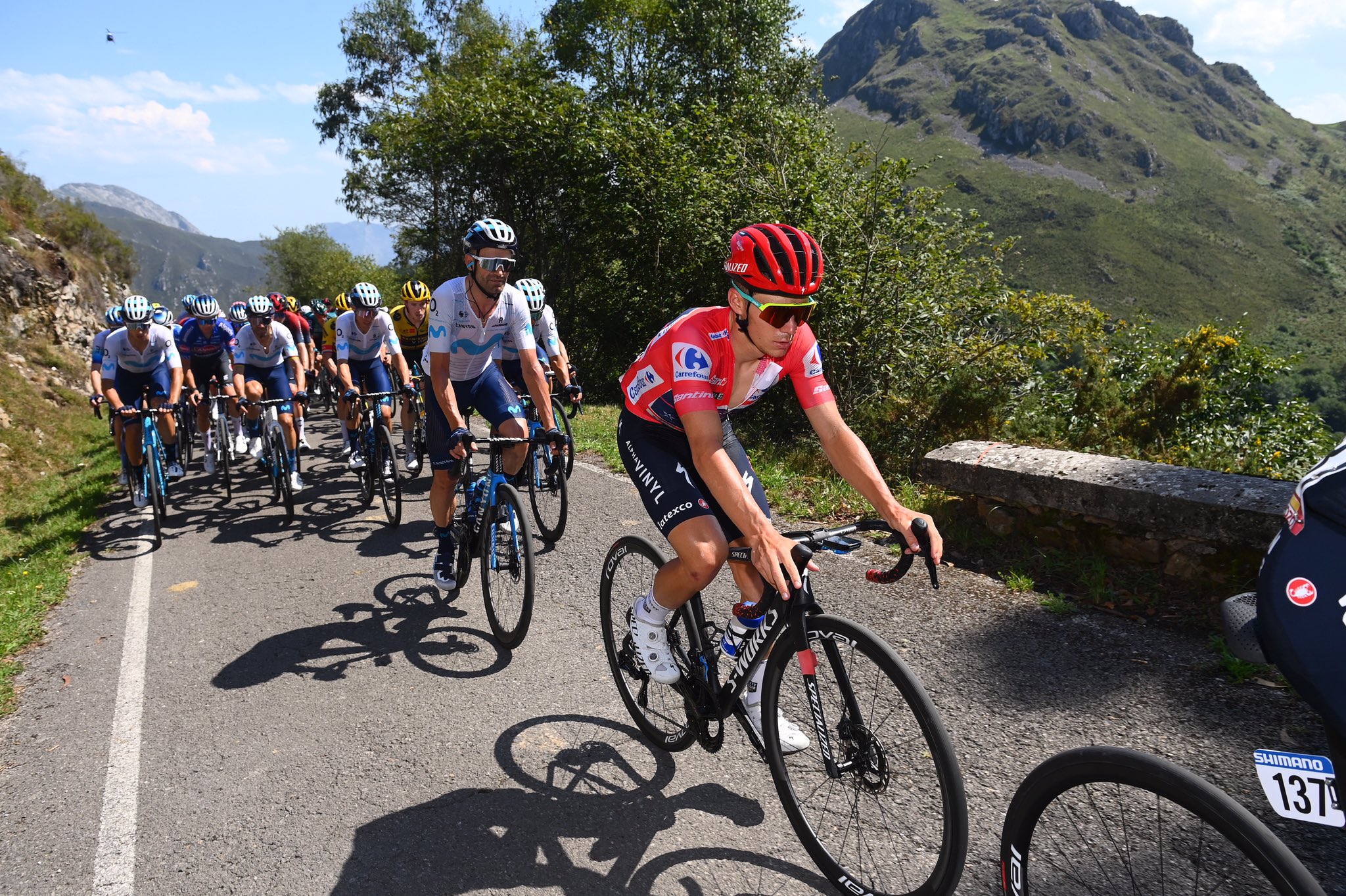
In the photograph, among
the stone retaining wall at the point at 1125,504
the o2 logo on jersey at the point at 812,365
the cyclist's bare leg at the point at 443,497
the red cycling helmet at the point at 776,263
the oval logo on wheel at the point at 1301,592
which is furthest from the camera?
the cyclist's bare leg at the point at 443,497

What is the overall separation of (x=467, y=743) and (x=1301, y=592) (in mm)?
3325

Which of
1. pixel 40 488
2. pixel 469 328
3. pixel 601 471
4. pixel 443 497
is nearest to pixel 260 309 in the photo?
pixel 601 471

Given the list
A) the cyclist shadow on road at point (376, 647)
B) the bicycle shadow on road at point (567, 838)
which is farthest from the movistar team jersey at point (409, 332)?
the bicycle shadow on road at point (567, 838)

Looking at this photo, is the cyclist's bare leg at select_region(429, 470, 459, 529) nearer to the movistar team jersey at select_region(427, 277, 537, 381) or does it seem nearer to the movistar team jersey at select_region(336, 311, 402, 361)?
the movistar team jersey at select_region(427, 277, 537, 381)

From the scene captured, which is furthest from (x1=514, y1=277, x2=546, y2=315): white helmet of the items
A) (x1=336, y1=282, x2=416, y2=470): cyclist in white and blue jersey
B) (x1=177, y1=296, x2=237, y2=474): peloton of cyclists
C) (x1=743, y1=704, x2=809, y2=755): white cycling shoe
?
(x1=743, y1=704, x2=809, y2=755): white cycling shoe

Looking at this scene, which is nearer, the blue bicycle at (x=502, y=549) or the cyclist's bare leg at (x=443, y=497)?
the blue bicycle at (x=502, y=549)

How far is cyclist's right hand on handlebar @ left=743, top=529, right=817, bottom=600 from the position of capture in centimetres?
232

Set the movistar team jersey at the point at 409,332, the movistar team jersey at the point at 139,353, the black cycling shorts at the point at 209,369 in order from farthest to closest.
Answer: the black cycling shorts at the point at 209,369 → the movistar team jersey at the point at 409,332 → the movistar team jersey at the point at 139,353

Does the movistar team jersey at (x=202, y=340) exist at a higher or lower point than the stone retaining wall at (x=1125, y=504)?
higher

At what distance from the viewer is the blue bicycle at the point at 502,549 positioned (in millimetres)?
4457

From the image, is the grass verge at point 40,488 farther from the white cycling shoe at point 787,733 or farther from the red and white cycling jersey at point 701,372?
the white cycling shoe at point 787,733

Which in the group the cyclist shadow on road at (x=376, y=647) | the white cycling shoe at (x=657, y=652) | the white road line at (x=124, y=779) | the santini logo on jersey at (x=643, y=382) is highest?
the santini logo on jersey at (x=643, y=382)

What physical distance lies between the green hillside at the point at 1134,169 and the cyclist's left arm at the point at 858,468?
71.9 meters

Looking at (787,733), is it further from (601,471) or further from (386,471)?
(601,471)
